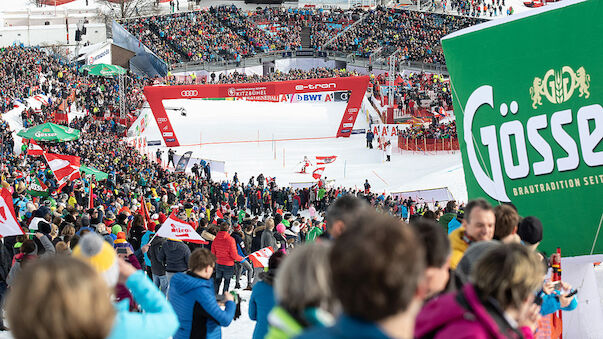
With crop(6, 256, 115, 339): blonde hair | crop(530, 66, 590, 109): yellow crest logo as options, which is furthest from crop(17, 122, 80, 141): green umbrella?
crop(6, 256, 115, 339): blonde hair

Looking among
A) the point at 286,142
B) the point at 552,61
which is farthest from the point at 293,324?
the point at 286,142

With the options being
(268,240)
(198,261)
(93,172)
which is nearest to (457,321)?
(198,261)

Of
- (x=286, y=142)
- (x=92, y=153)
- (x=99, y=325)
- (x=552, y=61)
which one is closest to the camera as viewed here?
(x=99, y=325)

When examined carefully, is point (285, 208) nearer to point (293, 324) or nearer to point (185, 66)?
point (293, 324)

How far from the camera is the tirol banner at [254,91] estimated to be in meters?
29.4

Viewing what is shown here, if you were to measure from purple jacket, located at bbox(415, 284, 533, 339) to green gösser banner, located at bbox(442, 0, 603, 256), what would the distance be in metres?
4.35

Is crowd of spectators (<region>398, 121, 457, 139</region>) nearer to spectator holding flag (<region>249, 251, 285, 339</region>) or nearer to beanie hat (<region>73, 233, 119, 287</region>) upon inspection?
spectator holding flag (<region>249, 251, 285, 339</region>)

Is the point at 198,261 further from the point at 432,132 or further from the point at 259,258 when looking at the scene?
the point at 432,132

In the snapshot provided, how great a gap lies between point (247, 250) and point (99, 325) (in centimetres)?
880

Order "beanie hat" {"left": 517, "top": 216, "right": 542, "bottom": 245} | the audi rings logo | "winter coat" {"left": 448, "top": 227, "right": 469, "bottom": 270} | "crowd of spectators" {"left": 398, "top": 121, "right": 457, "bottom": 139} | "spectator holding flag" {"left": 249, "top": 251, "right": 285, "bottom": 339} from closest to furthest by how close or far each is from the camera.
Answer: "winter coat" {"left": 448, "top": 227, "right": 469, "bottom": 270} < "spectator holding flag" {"left": 249, "top": 251, "right": 285, "bottom": 339} < "beanie hat" {"left": 517, "top": 216, "right": 542, "bottom": 245} < "crowd of spectators" {"left": 398, "top": 121, "right": 457, "bottom": 139} < the audi rings logo

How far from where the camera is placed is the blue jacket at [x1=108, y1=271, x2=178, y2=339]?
8.70 ft

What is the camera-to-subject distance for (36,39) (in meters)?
50.3

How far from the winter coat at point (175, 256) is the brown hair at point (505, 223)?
393 centimetres

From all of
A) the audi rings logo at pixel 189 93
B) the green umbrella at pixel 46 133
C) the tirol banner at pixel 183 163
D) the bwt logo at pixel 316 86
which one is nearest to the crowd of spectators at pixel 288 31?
the bwt logo at pixel 316 86
